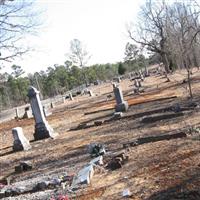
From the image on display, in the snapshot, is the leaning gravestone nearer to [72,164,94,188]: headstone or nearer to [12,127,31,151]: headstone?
[12,127,31,151]: headstone

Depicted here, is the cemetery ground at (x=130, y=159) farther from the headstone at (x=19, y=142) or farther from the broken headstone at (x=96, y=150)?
the headstone at (x=19, y=142)

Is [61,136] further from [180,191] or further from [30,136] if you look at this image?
[180,191]

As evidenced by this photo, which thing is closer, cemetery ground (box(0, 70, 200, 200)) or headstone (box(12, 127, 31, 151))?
cemetery ground (box(0, 70, 200, 200))

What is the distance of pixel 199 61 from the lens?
5847 centimetres

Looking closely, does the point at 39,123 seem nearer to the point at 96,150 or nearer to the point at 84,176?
the point at 96,150

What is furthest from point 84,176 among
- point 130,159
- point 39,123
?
point 39,123

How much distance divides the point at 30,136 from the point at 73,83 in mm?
73045

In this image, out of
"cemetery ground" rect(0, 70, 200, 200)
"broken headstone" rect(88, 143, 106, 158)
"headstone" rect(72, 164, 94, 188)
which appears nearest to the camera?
Answer: "cemetery ground" rect(0, 70, 200, 200)

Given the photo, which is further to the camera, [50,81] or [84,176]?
[50,81]

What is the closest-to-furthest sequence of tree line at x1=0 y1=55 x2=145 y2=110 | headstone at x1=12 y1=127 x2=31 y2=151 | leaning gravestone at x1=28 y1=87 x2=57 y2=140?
headstone at x1=12 y1=127 x2=31 y2=151 → leaning gravestone at x1=28 y1=87 x2=57 y2=140 → tree line at x1=0 y1=55 x2=145 y2=110

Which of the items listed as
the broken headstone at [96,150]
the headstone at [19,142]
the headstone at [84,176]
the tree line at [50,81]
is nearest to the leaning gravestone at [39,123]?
the headstone at [19,142]

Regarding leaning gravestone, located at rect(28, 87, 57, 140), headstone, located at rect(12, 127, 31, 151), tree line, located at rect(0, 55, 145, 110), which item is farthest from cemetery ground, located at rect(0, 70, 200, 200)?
tree line, located at rect(0, 55, 145, 110)

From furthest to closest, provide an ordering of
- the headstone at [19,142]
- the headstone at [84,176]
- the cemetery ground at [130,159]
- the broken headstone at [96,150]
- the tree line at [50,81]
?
1. the tree line at [50,81]
2. the headstone at [19,142]
3. the broken headstone at [96,150]
4. the headstone at [84,176]
5. the cemetery ground at [130,159]

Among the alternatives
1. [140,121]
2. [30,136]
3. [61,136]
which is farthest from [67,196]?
[30,136]
